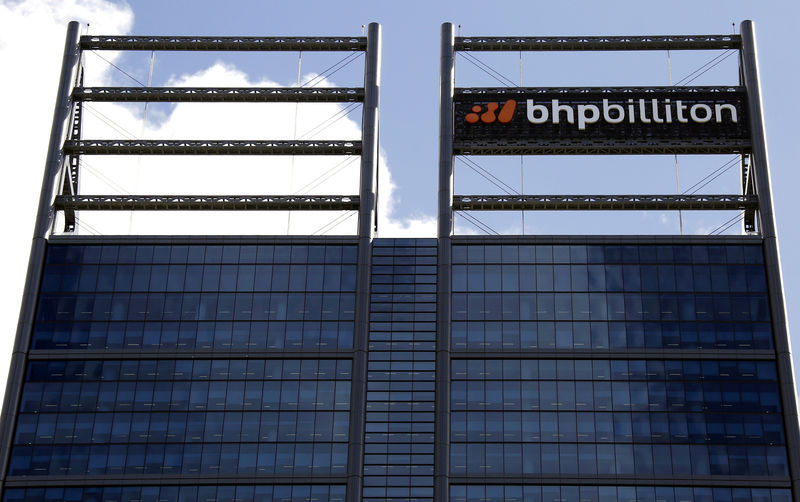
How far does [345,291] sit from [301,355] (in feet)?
22.3

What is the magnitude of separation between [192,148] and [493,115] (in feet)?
90.4

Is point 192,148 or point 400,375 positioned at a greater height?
point 192,148

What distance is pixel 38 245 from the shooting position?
110000mm

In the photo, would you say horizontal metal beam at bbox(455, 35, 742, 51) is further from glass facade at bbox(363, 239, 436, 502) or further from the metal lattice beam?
glass facade at bbox(363, 239, 436, 502)

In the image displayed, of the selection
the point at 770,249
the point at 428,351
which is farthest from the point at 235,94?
the point at 770,249

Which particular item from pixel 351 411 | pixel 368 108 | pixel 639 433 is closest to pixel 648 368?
pixel 639 433

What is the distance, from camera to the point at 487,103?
378ft

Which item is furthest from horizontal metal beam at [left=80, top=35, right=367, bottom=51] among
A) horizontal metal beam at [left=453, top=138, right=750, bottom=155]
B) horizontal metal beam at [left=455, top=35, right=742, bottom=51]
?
horizontal metal beam at [left=453, top=138, right=750, bottom=155]

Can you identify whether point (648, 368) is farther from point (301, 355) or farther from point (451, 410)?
point (301, 355)

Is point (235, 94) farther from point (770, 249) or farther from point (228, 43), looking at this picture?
point (770, 249)

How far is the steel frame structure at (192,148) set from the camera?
A: 108812 millimetres

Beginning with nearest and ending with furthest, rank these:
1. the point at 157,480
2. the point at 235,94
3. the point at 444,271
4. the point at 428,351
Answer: the point at 157,480 → the point at 428,351 → the point at 444,271 → the point at 235,94

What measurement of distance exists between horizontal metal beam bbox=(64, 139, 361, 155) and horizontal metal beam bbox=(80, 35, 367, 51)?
32.8 feet

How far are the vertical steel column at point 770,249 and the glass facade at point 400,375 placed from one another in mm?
847
